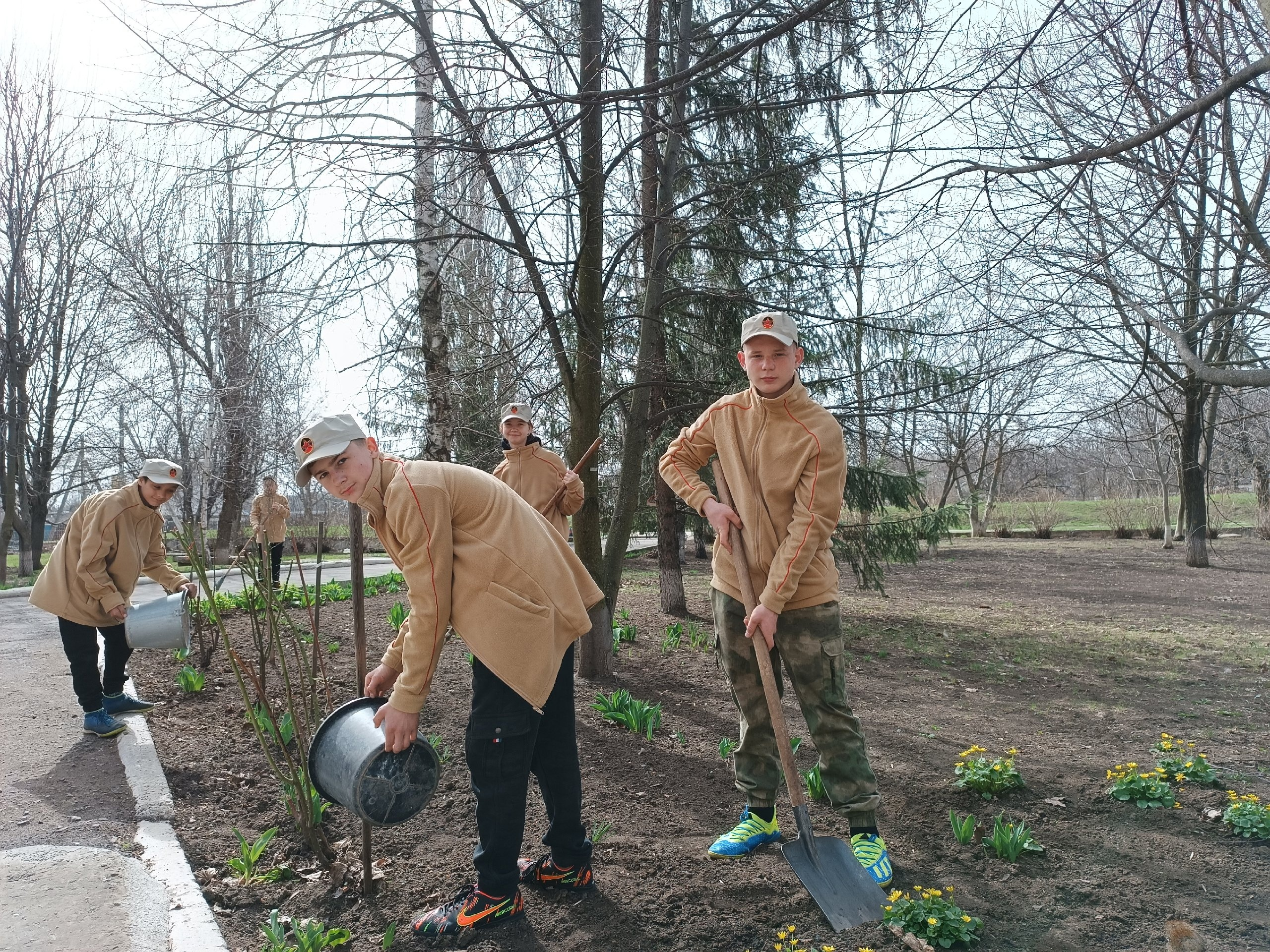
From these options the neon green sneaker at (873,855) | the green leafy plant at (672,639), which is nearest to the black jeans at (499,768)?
the neon green sneaker at (873,855)

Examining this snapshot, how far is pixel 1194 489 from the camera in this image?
49.3ft

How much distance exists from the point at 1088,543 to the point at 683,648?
18.1 m

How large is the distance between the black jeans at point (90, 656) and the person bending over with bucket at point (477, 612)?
3178mm

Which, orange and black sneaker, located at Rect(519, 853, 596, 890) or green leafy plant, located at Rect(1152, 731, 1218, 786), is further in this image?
green leafy plant, located at Rect(1152, 731, 1218, 786)

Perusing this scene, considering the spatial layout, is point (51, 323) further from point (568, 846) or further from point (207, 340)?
point (568, 846)

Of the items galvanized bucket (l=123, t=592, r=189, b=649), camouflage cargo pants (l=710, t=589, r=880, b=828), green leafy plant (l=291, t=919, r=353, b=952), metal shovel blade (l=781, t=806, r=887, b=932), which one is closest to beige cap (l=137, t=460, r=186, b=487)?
galvanized bucket (l=123, t=592, r=189, b=649)

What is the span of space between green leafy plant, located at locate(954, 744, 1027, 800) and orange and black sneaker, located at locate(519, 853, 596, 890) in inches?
68.1

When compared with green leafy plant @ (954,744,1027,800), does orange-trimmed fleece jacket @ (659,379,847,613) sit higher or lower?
higher

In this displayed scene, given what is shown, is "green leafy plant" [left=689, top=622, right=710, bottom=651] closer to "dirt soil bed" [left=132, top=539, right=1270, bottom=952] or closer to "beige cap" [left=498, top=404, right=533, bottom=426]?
"dirt soil bed" [left=132, top=539, right=1270, bottom=952]

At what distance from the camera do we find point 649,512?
10.3 meters

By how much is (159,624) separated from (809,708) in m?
4.04

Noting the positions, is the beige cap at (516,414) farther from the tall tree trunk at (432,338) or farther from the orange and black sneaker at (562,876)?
the orange and black sneaker at (562,876)

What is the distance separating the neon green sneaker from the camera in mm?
2926

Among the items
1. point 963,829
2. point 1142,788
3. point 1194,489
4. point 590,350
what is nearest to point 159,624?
point 590,350
